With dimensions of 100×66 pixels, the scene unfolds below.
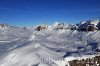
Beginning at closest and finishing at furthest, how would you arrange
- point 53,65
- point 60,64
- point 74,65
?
point 53,65, point 60,64, point 74,65

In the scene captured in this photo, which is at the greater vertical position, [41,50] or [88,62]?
[41,50]

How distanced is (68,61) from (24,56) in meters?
2.46

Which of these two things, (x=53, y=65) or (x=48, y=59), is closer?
(x=53, y=65)

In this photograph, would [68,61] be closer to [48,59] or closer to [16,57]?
[48,59]

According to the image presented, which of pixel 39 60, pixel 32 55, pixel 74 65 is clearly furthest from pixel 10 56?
pixel 74 65

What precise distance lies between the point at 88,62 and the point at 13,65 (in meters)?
4.41

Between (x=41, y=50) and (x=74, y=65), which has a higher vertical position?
(x=41, y=50)

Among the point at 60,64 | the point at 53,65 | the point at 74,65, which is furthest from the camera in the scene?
the point at 74,65

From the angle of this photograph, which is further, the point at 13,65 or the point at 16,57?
the point at 16,57

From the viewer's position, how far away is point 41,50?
1056cm

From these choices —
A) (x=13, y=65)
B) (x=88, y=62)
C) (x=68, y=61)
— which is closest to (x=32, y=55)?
(x=13, y=65)

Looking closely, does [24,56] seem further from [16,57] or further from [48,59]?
[48,59]

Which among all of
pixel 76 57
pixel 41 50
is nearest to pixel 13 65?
pixel 41 50

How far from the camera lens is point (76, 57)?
10320 mm
